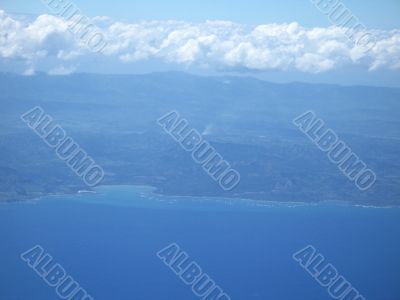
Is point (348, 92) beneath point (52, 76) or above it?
above

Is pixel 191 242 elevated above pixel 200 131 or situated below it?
below

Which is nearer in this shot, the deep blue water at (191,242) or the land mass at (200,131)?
the deep blue water at (191,242)

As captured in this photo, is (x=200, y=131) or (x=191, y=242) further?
(x=200, y=131)

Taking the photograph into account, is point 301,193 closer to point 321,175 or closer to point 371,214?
point 321,175

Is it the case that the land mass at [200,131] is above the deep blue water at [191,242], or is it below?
above

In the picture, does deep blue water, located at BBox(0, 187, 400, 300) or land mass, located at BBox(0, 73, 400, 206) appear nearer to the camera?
deep blue water, located at BBox(0, 187, 400, 300)

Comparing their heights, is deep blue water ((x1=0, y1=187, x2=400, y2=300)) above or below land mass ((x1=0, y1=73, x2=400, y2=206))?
below

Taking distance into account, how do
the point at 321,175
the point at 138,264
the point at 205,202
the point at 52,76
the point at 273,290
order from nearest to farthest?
1. the point at 273,290
2. the point at 138,264
3. the point at 205,202
4. the point at 321,175
5. the point at 52,76

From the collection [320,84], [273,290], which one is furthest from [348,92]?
[273,290]
